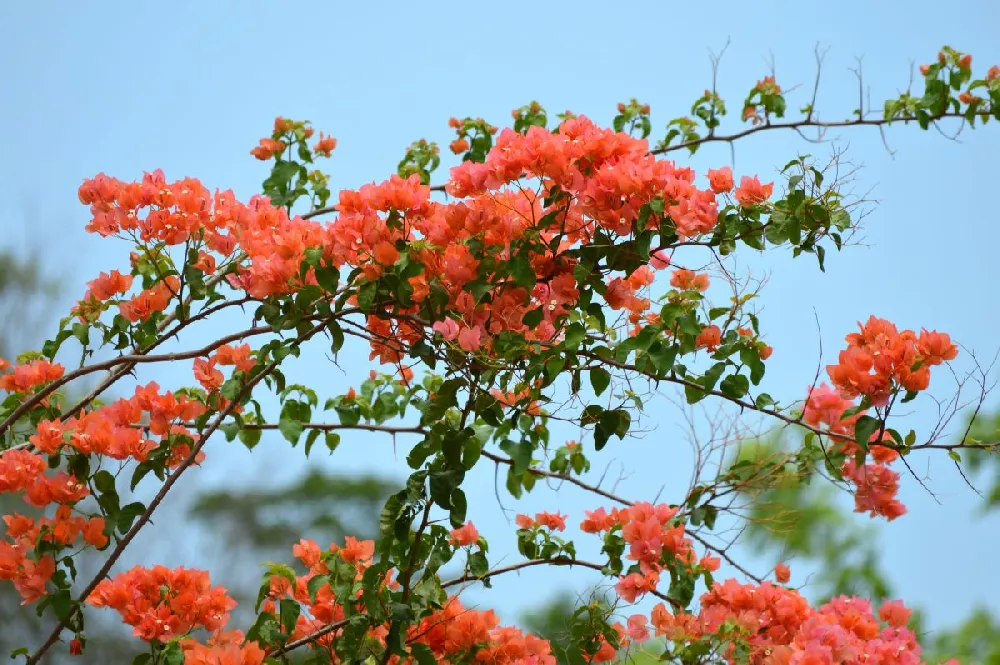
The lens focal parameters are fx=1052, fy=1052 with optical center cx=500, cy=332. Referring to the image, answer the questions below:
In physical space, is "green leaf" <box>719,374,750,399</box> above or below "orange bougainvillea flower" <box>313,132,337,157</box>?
below

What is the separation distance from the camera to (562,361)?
1403 millimetres

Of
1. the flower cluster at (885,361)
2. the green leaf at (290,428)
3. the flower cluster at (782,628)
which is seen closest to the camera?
the flower cluster at (885,361)

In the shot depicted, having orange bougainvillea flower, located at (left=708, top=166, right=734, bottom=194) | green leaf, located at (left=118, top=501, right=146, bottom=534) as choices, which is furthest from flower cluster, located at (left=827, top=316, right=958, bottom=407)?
green leaf, located at (left=118, top=501, right=146, bottom=534)

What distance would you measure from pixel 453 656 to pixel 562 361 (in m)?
0.51

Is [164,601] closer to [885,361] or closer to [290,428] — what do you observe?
[290,428]

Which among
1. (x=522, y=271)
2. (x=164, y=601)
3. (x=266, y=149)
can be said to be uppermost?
(x=266, y=149)

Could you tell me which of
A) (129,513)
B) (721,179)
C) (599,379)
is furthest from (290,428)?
(721,179)

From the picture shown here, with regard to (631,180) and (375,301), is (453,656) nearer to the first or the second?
(375,301)

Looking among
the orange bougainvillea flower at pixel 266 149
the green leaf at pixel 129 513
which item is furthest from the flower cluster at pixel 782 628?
the orange bougainvillea flower at pixel 266 149

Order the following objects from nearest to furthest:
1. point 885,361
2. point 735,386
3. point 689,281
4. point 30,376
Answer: point 885,361 < point 735,386 < point 689,281 < point 30,376

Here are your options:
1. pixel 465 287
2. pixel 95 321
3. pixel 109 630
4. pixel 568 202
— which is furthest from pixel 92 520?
pixel 109 630

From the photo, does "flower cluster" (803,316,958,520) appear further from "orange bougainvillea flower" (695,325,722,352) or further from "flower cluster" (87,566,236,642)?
"flower cluster" (87,566,236,642)

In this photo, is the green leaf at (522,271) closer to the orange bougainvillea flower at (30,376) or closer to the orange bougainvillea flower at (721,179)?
the orange bougainvillea flower at (721,179)

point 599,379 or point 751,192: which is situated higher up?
point 751,192
